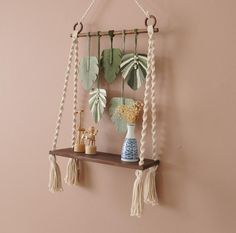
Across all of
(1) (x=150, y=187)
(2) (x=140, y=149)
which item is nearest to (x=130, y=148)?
(2) (x=140, y=149)

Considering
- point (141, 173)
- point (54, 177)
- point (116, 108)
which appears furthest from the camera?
point (54, 177)

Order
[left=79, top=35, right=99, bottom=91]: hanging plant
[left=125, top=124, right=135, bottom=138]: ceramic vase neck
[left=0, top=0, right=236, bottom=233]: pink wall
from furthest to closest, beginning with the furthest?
1. [left=79, top=35, right=99, bottom=91]: hanging plant
2. [left=125, top=124, right=135, bottom=138]: ceramic vase neck
3. [left=0, top=0, right=236, bottom=233]: pink wall

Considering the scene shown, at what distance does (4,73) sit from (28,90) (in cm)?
19

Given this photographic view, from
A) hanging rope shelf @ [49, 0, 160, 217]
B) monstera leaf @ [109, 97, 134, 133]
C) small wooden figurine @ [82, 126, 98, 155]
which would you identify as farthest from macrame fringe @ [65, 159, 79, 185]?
monstera leaf @ [109, 97, 134, 133]

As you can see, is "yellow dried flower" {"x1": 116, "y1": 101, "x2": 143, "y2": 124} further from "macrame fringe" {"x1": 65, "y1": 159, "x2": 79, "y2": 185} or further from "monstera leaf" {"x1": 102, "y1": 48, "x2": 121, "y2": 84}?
"macrame fringe" {"x1": 65, "y1": 159, "x2": 79, "y2": 185}

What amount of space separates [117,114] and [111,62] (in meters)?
0.18

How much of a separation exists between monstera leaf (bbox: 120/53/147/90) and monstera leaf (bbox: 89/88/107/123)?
0.40ft

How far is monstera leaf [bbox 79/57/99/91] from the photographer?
128 centimetres

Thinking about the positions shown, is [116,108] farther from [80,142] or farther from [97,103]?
[80,142]

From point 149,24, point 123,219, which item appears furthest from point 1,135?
point 149,24

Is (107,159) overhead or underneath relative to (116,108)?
underneath

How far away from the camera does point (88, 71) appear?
1300mm

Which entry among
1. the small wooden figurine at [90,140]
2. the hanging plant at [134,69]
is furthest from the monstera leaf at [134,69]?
the small wooden figurine at [90,140]

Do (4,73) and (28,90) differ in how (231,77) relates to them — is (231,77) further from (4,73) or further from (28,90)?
(4,73)
